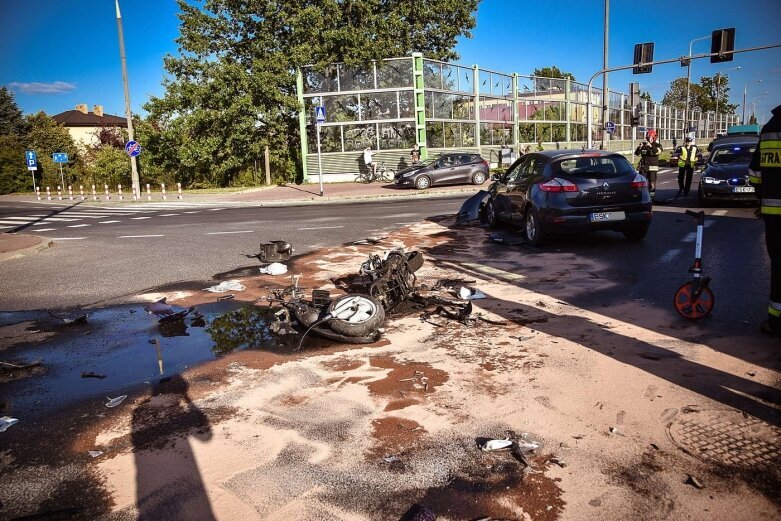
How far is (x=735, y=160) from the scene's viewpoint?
1445cm

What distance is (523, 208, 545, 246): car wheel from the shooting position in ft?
30.8

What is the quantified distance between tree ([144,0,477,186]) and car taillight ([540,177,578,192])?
2556 cm

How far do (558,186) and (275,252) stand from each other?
4.99m

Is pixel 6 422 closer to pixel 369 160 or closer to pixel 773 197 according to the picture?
pixel 773 197

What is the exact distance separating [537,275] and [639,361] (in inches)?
130

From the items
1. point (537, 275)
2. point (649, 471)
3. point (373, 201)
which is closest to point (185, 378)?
point (649, 471)

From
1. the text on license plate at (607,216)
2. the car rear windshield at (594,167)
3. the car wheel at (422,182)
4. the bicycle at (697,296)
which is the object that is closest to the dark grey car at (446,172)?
the car wheel at (422,182)

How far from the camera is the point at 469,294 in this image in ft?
21.8

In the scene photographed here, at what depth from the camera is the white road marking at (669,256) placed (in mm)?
8211

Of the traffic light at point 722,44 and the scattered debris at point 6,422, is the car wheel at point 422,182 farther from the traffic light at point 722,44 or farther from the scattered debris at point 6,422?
the scattered debris at point 6,422

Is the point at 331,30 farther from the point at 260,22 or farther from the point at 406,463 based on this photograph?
the point at 406,463

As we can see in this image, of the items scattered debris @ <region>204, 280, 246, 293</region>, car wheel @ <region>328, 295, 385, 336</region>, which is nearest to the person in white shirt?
scattered debris @ <region>204, 280, 246, 293</region>

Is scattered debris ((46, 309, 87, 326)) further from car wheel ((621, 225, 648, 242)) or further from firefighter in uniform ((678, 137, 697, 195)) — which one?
firefighter in uniform ((678, 137, 697, 195))

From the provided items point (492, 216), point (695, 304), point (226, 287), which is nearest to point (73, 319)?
point (226, 287)
